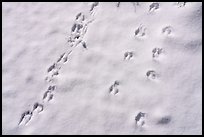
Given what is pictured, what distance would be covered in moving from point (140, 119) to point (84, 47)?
3.19ft

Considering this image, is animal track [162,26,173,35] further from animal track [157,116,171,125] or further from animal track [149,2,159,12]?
animal track [157,116,171,125]

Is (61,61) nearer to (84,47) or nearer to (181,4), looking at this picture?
(84,47)

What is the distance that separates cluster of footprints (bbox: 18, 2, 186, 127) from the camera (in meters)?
3.13

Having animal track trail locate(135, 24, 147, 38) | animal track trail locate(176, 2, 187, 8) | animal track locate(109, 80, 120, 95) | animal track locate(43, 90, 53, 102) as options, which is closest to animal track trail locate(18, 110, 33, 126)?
animal track locate(43, 90, 53, 102)

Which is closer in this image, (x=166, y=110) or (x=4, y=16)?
(x=166, y=110)

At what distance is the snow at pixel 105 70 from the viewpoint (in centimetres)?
299

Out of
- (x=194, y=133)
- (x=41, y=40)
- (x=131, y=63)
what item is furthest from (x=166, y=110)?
(x=41, y=40)

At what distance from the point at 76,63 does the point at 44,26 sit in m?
0.64

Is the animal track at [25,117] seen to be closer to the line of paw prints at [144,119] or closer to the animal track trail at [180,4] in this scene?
the line of paw prints at [144,119]

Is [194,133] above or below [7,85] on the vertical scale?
below

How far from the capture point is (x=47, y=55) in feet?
11.5

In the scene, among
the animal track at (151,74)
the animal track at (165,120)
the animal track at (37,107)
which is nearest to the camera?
the animal track at (165,120)

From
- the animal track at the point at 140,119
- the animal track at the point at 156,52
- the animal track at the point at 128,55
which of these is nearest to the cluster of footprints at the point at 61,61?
the animal track at the point at 128,55

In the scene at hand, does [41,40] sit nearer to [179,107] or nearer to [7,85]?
[7,85]
